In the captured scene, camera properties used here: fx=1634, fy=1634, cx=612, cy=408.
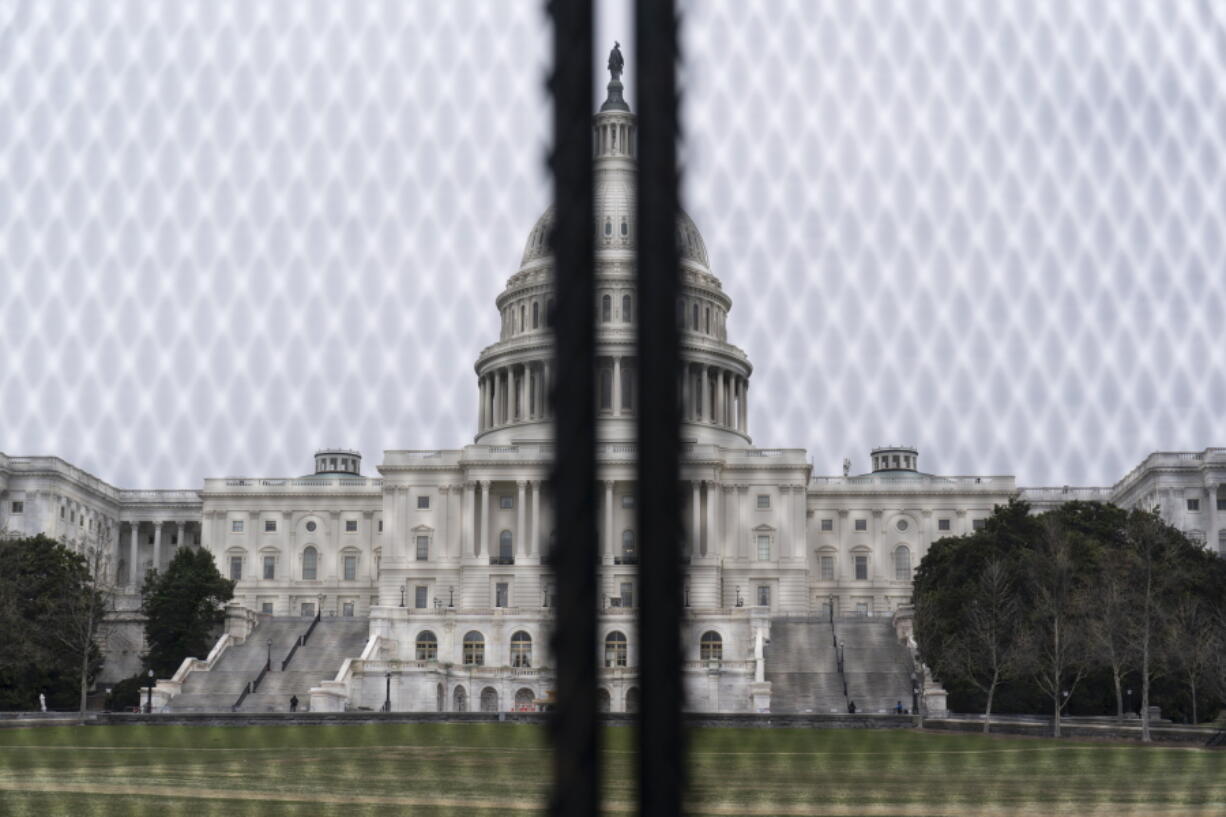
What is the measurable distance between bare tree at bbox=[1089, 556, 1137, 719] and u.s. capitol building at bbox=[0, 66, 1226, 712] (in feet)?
48.0

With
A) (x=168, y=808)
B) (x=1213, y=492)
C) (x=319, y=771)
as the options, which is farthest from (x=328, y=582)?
(x=168, y=808)

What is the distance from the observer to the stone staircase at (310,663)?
283 ft

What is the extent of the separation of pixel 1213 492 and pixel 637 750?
118988 millimetres

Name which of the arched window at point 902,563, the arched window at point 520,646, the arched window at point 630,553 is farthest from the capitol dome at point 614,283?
the arched window at point 902,563

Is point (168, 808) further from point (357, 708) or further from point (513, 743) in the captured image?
point (357, 708)

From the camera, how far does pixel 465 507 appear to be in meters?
119

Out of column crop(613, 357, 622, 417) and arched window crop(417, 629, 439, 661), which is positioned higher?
arched window crop(417, 629, 439, 661)

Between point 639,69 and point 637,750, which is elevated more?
point 639,69

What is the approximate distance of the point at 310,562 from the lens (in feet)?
443

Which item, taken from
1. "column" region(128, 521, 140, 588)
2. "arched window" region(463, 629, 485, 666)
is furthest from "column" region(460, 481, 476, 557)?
"column" region(128, 521, 140, 588)

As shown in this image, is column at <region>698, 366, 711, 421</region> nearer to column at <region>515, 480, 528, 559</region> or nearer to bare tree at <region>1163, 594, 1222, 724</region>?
column at <region>515, 480, 528, 559</region>

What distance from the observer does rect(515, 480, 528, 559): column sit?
117 m

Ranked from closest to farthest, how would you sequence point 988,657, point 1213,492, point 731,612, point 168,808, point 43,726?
1. point 168,808
2. point 43,726
3. point 988,657
4. point 731,612
5. point 1213,492

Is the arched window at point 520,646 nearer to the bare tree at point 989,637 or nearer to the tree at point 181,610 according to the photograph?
the tree at point 181,610
